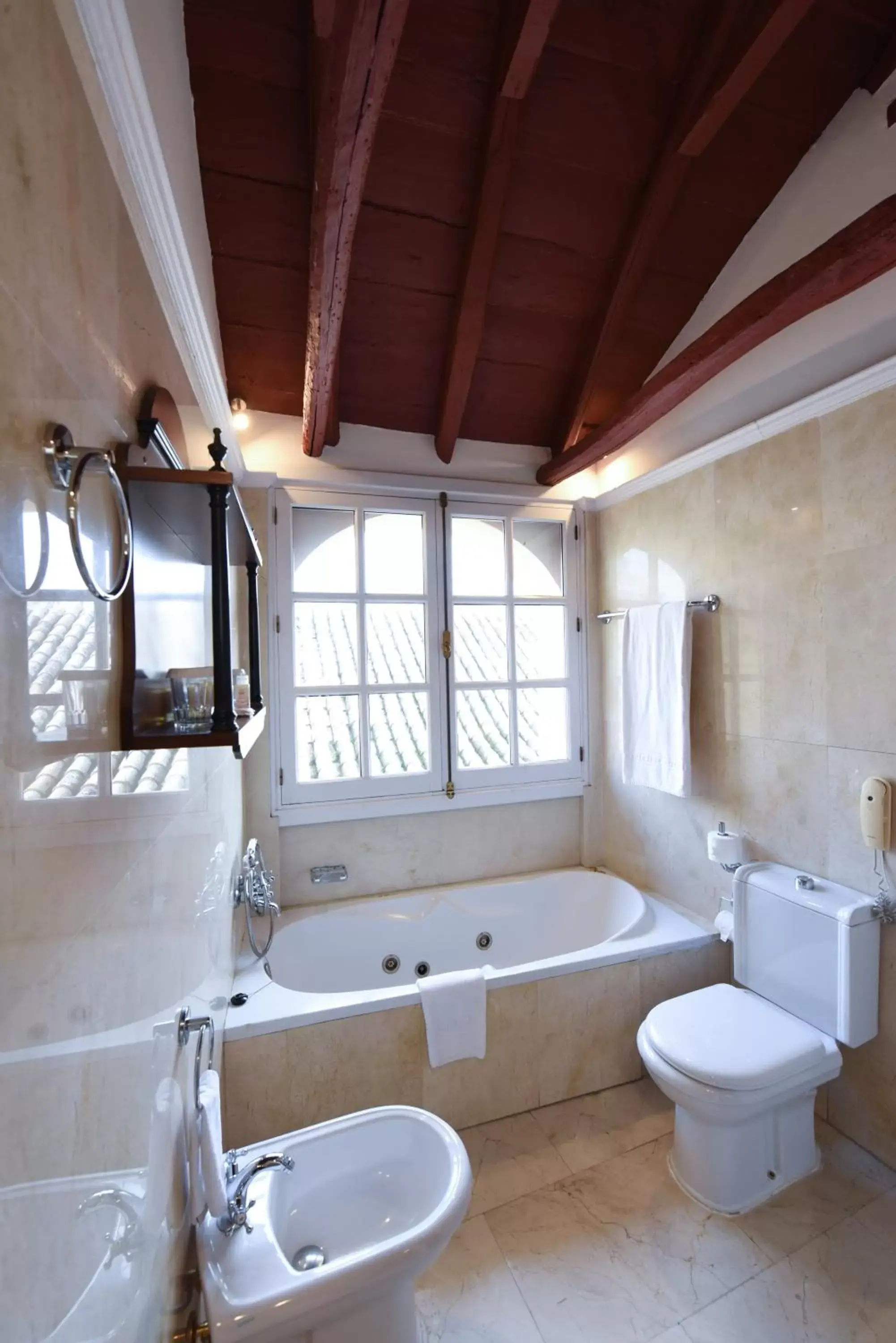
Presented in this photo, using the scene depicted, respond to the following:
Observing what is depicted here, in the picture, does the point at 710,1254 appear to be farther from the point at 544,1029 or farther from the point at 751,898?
the point at 751,898

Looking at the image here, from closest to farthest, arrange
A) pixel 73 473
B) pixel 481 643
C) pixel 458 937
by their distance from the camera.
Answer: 1. pixel 73 473
2. pixel 458 937
3. pixel 481 643

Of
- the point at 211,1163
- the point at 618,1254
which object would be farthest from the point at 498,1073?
the point at 211,1163

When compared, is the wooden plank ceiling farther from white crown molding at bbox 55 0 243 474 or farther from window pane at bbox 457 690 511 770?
window pane at bbox 457 690 511 770

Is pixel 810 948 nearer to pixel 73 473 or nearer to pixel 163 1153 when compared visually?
pixel 163 1153

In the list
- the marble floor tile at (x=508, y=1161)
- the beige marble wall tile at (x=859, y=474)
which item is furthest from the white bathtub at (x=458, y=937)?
the beige marble wall tile at (x=859, y=474)

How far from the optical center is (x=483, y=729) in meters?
2.90

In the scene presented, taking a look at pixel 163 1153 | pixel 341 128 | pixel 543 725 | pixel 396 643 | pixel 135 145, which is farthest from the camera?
pixel 543 725

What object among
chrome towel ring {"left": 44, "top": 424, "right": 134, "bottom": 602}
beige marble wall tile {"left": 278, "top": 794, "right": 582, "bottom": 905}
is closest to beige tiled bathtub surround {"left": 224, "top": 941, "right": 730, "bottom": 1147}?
beige marble wall tile {"left": 278, "top": 794, "right": 582, "bottom": 905}

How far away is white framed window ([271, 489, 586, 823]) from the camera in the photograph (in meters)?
2.62

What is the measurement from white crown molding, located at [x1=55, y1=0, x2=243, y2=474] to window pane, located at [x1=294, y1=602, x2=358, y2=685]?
4.42 feet

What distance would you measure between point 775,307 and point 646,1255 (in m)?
2.64

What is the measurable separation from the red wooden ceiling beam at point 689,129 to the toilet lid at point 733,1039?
8.19ft

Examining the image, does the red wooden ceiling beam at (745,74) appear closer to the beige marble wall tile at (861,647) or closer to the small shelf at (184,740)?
the beige marble wall tile at (861,647)

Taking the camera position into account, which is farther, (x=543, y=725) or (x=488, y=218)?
(x=543, y=725)
